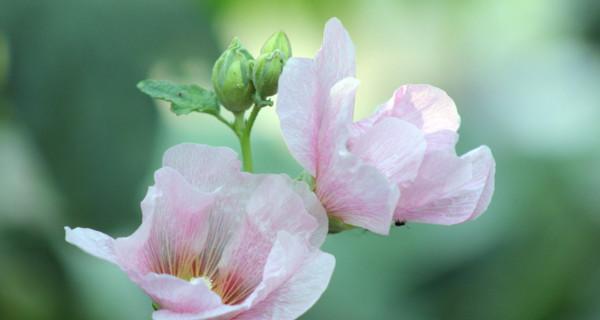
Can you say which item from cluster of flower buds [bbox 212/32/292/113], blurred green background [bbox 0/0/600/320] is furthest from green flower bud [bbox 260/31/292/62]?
blurred green background [bbox 0/0/600/320]

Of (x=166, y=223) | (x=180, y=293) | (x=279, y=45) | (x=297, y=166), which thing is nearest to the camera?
(x=180, y=293)

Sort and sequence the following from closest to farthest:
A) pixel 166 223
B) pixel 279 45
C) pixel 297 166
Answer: pixel 166 223, pixel 279 45, pixel 297 166

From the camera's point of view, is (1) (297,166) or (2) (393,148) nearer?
(2) (393,148)

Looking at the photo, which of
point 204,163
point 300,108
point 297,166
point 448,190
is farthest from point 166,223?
point 297,166

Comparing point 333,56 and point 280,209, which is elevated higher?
point 333,56

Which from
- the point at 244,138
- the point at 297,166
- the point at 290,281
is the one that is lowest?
the point at 297,166

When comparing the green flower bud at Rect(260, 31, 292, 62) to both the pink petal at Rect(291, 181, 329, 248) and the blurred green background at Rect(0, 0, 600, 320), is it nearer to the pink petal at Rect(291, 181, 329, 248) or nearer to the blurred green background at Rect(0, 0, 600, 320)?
the pink petal at Rect(291, 181, 329, 248)

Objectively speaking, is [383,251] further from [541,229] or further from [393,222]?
[393,222]

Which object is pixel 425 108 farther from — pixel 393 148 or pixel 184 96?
pixel 184 96
